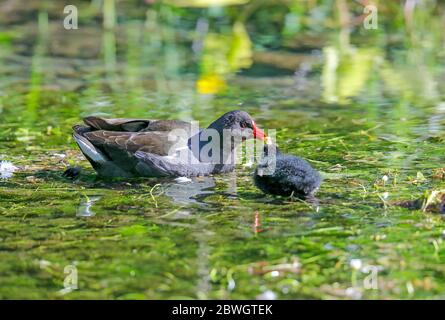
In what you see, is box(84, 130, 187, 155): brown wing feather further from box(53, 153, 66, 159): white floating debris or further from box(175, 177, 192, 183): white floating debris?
box(53, 153, 66, 159): white floating debris

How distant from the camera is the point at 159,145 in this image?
24.4 feet

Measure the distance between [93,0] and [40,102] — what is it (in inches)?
203

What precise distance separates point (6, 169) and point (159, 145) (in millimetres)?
1165

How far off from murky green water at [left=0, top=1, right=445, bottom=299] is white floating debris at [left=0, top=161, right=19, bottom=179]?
0.08 meters

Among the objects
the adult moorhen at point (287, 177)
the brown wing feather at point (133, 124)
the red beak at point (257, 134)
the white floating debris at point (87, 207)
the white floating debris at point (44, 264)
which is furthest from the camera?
the red beak at point (257, 134)

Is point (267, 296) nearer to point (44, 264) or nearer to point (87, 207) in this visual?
point (44, 264)

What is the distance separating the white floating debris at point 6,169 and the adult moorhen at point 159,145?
532mm

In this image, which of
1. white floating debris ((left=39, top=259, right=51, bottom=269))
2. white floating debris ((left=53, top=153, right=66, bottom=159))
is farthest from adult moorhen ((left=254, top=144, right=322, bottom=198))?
white floating debris ((left=53, top=153, right=66, bottom=159))

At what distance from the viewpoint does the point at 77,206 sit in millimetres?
6512

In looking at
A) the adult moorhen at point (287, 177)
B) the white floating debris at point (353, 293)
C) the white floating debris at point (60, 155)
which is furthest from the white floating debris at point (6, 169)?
the white floating debris at point (353, 293)

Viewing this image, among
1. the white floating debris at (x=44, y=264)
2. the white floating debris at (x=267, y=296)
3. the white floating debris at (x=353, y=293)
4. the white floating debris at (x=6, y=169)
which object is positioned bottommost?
the white floating debris at (x=267, y=296)

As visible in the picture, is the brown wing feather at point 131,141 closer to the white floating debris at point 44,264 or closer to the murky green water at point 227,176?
the murky green water at point 227,176

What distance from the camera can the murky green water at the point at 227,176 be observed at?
5.16m
